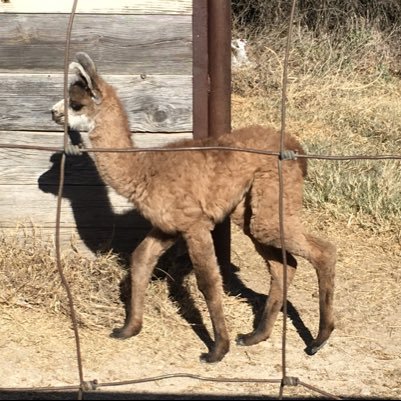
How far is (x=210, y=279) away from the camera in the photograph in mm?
5246

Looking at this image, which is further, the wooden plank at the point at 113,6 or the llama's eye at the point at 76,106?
the wooden plank at the point at 113,6

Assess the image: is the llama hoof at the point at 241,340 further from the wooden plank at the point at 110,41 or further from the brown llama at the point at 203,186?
the wooden plank at the point at 110,41

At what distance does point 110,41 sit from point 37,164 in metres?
1.05

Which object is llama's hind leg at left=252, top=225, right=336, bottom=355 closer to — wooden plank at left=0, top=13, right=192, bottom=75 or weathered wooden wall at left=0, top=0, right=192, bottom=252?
weathered wooden wall at left=0, top=0, right=192, bottom=252

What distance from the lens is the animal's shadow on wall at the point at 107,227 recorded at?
615 cm

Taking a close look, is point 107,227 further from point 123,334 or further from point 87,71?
point 87,71

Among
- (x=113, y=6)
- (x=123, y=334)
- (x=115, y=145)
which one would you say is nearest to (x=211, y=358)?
(x=123, y=334)

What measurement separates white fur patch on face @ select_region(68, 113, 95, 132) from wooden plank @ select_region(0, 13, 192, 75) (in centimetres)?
74

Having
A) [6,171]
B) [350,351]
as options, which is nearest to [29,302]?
[6,171]

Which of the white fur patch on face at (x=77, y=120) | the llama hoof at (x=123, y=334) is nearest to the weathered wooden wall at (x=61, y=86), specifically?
the white fur patch on face at (x=77, y=120)

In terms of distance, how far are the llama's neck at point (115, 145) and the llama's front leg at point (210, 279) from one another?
509 millimetres

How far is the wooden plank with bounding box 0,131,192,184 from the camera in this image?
6.07m

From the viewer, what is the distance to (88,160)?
617 centimetres

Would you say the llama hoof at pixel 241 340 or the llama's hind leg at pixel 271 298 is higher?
the llama's hind leg at pixel 271 298
